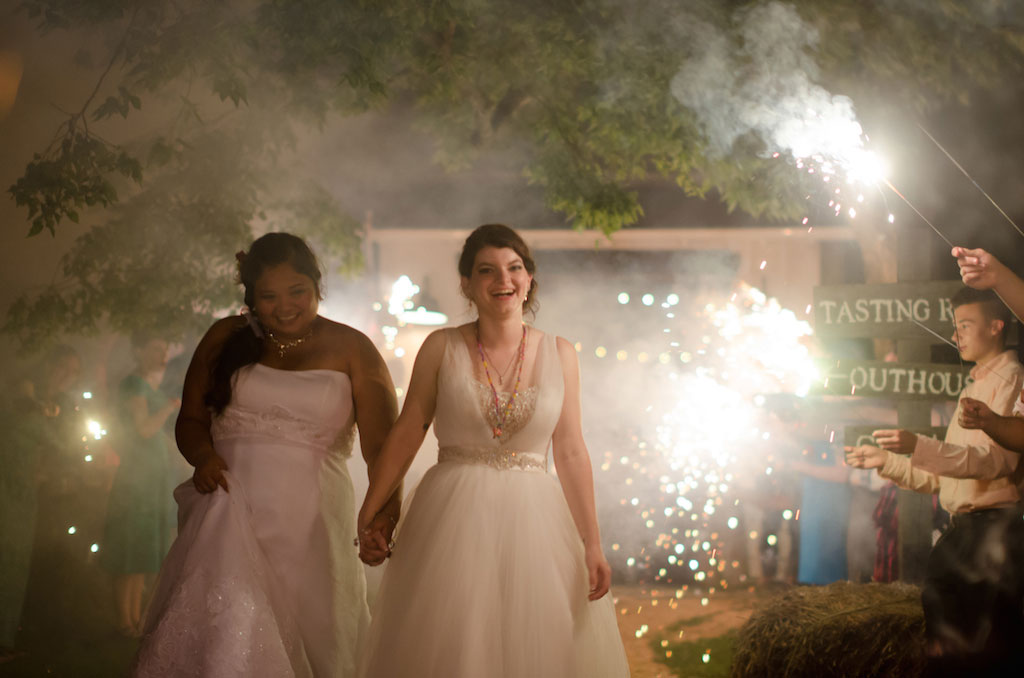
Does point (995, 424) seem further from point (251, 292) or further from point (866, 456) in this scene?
point (251, 292)

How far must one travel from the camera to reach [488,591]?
251 centimetres

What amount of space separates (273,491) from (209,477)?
0.22 meters

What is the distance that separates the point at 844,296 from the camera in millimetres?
4109

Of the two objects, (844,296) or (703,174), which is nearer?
(844,296)

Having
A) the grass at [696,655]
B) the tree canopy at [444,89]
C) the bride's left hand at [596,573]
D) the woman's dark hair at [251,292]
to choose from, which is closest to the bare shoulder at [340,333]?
the woman's dark hair at [251,292]

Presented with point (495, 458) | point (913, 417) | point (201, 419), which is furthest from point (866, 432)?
point (201, 419)

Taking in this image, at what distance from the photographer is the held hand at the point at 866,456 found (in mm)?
3875

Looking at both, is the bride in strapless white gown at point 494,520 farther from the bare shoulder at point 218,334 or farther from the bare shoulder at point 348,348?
the bare shoulder at point 218,334

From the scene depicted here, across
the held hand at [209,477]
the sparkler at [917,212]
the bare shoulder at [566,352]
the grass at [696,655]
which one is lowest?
the grass at [696,655]

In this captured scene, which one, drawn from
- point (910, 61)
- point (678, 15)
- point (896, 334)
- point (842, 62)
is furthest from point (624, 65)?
point (896, 334)

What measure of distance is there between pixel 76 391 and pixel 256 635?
9.50 feet

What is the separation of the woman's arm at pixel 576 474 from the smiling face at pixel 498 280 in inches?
9.1

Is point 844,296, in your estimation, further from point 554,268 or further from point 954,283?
point 554,268

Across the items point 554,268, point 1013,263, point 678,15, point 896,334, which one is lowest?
point 896,334
